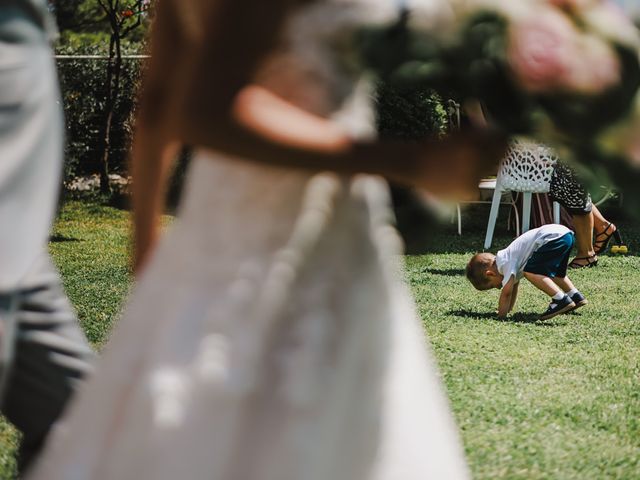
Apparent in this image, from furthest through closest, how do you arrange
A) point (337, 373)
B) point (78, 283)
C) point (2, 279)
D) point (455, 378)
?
point (78, 283) → point (455, 378) → point (2, 279) → point (337, 373)

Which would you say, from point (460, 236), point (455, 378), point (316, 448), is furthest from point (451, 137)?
point (460, 236)

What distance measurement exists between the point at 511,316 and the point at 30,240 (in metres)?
5.56

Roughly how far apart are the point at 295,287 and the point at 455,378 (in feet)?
12.7

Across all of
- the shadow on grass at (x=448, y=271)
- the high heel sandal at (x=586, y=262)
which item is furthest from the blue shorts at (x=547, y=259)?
the high heel sandal at (x=586, y=262)

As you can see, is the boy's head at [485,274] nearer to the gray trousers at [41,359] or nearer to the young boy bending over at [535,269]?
the young boy bending over at [535,269]

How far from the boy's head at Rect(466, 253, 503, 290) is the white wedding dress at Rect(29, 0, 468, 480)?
576 centimetres

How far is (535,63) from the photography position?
1.45 meters

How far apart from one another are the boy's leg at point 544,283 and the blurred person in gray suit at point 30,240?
5.16 meters

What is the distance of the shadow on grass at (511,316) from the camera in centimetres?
707

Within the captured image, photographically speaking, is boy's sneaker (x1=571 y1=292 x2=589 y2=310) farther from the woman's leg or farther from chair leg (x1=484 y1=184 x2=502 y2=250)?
chair leg (x1=484 y1=184 x2=502 y2=250)

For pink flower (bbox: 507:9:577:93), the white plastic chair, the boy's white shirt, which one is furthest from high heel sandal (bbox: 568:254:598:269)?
pink flower (bbox: 507:9:577:93)

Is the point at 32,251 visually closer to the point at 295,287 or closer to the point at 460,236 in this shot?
the point at 295,287

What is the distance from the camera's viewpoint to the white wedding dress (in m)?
1.54

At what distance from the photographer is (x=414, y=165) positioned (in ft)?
4.78
